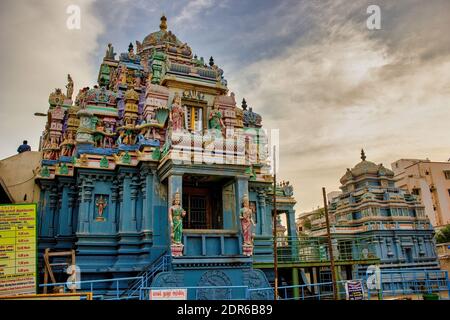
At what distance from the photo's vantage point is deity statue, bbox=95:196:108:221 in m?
13.2

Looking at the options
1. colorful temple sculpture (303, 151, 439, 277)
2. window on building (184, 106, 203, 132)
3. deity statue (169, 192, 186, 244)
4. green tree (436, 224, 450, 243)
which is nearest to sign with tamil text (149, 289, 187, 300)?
deity statue (169, 192, 186, 244)

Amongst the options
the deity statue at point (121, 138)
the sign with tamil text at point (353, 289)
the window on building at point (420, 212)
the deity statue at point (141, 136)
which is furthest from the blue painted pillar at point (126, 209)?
the window on building at point (420, 212)

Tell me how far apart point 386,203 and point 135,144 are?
23.6m

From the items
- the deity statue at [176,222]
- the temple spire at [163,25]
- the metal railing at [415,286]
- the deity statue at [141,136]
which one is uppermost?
the temple spire at [163,25]

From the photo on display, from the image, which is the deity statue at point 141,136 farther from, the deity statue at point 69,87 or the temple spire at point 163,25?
the temple spire at point 163,25

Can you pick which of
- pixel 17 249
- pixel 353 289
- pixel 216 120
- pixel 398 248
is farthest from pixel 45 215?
pixel 398 248

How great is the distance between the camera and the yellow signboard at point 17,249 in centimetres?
645

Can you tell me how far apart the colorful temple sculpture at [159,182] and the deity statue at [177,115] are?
0.04 metres

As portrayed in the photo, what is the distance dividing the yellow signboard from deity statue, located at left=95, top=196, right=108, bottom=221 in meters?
6.57

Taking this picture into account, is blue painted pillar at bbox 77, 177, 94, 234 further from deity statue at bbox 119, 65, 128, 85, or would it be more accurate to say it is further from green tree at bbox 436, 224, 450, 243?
green tree at bbox 436, 224, 450, 243

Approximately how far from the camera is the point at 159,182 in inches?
519

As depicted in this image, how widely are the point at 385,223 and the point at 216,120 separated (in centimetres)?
2082

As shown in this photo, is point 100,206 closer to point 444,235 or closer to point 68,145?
point 68,145
